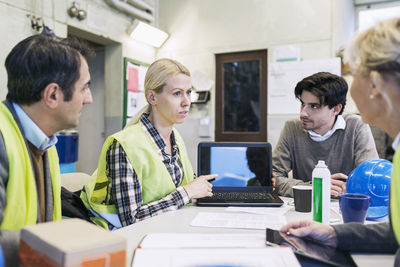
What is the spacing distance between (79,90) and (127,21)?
314 centimetres

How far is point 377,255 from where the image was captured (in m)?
0.89

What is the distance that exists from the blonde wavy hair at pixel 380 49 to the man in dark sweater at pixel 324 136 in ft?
3.51

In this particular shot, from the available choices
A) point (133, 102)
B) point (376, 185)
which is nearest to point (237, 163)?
point (376, 185)

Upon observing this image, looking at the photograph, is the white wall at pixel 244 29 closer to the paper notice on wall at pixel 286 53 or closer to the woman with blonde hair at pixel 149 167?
the paper notice on wall at pixel 286 53

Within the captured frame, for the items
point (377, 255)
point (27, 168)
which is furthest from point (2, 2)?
point (377, 255)

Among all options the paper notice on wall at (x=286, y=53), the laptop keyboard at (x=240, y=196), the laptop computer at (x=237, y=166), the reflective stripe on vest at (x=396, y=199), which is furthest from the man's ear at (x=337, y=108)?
the paper notice on wall at (x=286, y=53)

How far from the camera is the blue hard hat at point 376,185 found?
1.23m

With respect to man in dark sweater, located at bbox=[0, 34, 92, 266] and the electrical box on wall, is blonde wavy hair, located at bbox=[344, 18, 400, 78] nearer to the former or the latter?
man in dark sweater, located at bbox=[0, 34, 92, 266]

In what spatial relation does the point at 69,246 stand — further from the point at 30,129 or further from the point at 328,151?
the point at 328,151

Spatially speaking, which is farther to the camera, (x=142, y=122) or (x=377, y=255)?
(x=142, y=122)

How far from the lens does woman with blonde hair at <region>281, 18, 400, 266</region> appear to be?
2.58 feet

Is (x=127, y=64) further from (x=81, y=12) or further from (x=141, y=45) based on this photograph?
(x=81, y=12)

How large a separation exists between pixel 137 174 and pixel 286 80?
8.86ft

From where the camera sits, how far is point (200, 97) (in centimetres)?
409
